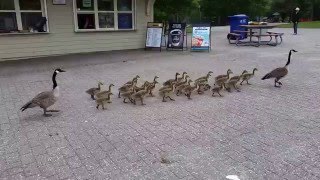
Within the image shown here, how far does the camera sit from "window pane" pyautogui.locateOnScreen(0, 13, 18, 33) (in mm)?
12539

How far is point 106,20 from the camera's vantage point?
1509cm

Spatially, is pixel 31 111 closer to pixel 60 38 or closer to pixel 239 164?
pixel 239 164

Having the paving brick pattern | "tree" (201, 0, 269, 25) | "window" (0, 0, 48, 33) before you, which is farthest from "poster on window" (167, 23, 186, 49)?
"tree" (201, 0, 269, 25)

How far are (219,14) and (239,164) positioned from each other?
49.7 m

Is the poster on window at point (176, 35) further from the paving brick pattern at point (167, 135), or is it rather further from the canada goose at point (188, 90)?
the canada goose at point (188, 90)

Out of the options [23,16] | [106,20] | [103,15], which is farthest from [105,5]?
[23,16]

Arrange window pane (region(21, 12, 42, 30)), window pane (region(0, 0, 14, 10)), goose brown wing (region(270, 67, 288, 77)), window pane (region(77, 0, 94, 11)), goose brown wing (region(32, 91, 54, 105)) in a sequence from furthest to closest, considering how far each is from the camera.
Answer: window pane (region(77, 0, 94, 11)) → window pane (region(21, 12, 42, 30)) → window pane (region(0, 0, 14, 10)) → goose brown wing (region(270, 67, 288, 77)) → goose brown wing (region(32, 91, 54, 105))

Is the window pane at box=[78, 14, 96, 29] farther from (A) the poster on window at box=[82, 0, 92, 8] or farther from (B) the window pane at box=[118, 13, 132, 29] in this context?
(B) the window pane at box=[118, 13, 132, 29]

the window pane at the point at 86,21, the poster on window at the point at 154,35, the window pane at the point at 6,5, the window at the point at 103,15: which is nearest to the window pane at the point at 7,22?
the window pane at the point at 6,5

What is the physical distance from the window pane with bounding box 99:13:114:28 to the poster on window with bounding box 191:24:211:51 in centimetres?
421

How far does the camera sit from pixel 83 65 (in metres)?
12.3

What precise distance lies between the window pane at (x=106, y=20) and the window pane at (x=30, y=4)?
2.93 m

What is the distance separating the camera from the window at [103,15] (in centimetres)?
1433

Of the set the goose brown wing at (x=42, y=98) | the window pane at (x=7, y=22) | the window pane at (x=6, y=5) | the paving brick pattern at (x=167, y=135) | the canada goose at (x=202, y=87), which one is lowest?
the paving brick pattern at (x=167, y=135)
